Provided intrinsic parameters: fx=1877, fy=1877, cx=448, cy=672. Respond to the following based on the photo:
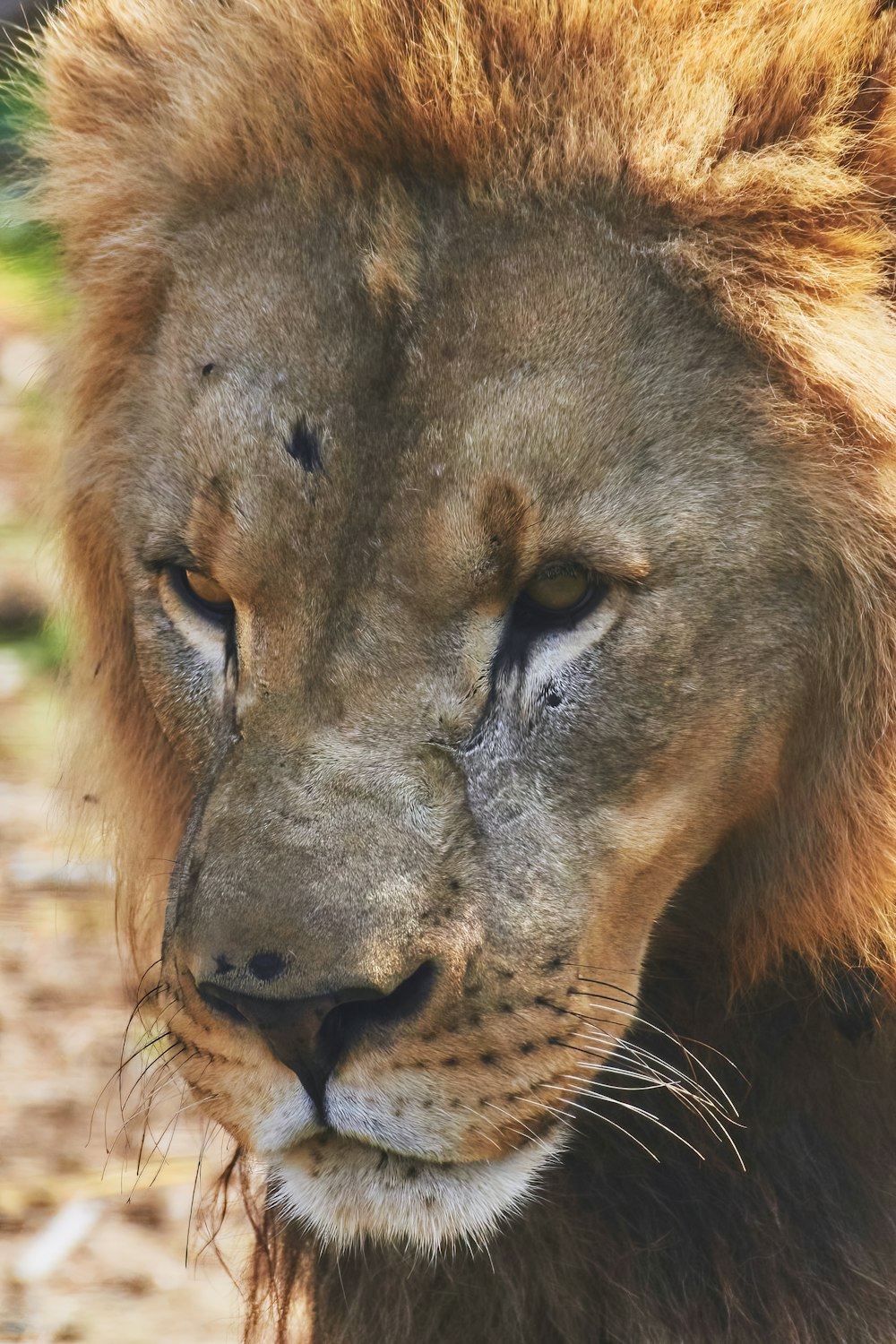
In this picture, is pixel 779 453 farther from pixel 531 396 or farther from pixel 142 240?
pixel 142 240

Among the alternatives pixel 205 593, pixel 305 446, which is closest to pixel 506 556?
pixel 305 446

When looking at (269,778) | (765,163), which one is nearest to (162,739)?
(269,778)

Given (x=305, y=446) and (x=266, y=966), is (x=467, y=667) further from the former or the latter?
(x=266, y=966)

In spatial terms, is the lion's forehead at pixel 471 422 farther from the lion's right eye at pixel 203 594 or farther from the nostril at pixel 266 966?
the nostril at pixel 266 966

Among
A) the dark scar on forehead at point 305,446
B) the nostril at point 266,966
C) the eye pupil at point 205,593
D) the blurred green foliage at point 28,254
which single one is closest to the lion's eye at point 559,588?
the dark scar on forehead at point 305,446

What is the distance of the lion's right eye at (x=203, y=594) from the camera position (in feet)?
8.53

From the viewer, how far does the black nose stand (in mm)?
2135

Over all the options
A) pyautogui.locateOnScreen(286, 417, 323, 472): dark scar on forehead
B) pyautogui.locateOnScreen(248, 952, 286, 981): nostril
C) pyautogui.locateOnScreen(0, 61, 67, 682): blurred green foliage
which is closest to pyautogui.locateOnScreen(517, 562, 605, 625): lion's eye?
pyautogui.locateOnScreen(286, 417, 323, 472): dark scar on forehead

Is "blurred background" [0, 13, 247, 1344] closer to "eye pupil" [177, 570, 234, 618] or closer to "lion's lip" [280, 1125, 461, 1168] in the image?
"lion's lip" [280, 1125, 461, 1168]

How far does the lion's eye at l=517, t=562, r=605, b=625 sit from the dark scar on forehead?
31cm

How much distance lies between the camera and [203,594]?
264 centimetres

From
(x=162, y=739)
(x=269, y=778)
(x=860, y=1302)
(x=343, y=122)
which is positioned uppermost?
(x=343, y=122)

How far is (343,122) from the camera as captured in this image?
8.14 feet

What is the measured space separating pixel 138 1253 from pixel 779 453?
2.42 m
